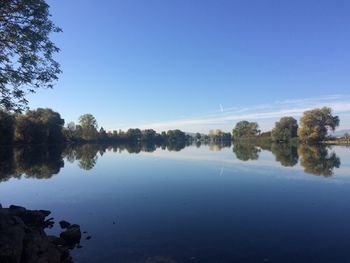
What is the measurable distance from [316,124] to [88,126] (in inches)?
4553

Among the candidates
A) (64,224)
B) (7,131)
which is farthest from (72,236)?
(7,131)

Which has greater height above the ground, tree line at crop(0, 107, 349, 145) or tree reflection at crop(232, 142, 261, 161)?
tree line at crop(0, 107, 349, 145)

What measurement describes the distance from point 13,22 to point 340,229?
70.1 feet

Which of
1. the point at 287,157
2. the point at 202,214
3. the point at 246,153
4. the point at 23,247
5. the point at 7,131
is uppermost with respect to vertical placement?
the point at 7,131

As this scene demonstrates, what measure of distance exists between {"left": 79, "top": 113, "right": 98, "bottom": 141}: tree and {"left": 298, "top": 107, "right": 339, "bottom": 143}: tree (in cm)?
10583

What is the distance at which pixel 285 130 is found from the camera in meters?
144

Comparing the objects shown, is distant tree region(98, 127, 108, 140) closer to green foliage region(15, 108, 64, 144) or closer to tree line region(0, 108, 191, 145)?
tree line region(0, 108, 191, 145)

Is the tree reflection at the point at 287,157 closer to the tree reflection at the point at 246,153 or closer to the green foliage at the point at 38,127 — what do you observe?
the tree reflection at the point at 246,153

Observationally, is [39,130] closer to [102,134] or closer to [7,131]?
[7,131]

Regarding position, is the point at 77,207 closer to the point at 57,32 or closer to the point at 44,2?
the point at 57,32

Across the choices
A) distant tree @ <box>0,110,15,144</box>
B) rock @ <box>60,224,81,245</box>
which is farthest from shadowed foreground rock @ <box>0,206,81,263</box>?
distant tree @ <box>0,110,15,144</box>

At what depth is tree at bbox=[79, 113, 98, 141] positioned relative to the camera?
16362 centimetres

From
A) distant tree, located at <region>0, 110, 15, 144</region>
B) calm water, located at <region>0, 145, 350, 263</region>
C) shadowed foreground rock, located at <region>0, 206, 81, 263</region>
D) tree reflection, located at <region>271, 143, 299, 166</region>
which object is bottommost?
calm water, located at <region>0, 145, 350, 263</region>

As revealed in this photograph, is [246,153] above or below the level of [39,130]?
below
